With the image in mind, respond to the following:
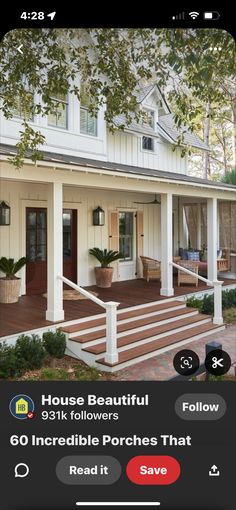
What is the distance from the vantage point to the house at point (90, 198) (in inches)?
240

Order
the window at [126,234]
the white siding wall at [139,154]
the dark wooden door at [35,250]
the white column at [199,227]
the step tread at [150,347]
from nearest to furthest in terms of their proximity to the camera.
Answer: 1. the step tread at [150,347]
2. the dark wooden door at [35,250]
3. the white siding wall at [139,154]
4. the window at [126,234]
5. the white column at [199,227]

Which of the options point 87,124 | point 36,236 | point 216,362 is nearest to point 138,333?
point 36,236

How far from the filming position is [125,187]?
7.53 m

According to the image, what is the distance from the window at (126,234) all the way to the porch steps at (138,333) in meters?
3.33

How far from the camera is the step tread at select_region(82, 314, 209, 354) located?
5489 mm

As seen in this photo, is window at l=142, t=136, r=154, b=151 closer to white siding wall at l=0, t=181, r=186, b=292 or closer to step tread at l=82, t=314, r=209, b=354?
white siding wall at l=0, t=181, r=186, b=292

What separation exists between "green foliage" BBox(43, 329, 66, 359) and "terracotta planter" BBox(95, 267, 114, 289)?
374cm

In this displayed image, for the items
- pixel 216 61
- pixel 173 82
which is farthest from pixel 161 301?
pixel 216 61

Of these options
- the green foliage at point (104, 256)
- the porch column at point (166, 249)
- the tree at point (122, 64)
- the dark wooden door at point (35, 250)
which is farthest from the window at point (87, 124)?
the tree at point (122, 64)

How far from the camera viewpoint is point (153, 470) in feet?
4.64
